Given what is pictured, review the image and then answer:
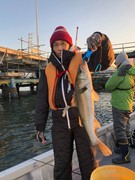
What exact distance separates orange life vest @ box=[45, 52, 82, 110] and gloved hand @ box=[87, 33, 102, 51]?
334mm

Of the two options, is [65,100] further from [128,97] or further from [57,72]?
[128,97]

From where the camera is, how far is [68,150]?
3.24 metres

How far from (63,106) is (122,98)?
1.85m

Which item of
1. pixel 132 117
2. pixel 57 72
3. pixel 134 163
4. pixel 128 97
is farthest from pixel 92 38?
pixel 132 117

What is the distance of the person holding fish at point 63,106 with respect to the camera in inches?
120

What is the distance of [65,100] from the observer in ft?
10.0

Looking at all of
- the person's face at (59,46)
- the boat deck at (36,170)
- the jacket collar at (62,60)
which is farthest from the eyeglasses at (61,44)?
the boat deck at (36,170)

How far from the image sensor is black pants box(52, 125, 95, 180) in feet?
10.3

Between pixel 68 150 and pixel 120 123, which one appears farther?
pixel 120 123

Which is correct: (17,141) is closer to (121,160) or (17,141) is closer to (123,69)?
(121,160)

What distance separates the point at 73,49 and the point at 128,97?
190 centimetres

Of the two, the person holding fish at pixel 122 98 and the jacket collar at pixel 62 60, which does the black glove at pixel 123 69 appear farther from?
the jacket collar at pixel 62 60

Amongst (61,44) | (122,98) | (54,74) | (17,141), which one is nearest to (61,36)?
(61,44)

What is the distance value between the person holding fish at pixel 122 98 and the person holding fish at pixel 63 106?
155cm
